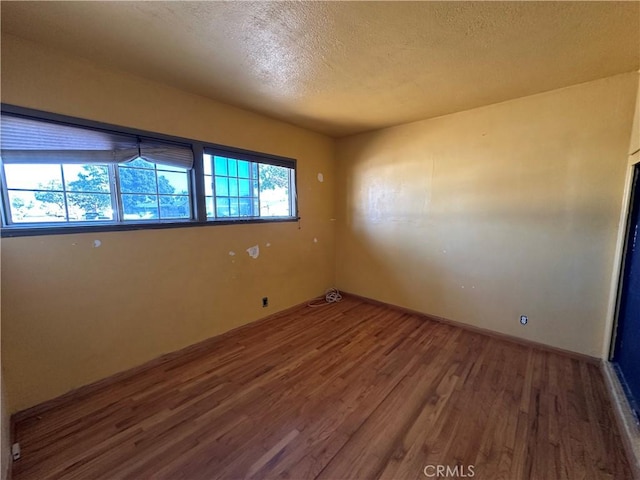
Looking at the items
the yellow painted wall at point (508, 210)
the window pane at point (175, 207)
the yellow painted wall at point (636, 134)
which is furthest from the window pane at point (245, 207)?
the yellow painted wall at point (636, 134)

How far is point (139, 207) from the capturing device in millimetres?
2293

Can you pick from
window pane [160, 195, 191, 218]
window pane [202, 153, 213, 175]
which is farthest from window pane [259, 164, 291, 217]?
window pane [160, 195, 191, 218]

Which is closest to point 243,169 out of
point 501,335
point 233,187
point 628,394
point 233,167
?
point 233,167

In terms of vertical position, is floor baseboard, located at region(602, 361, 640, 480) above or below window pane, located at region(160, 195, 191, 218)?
below

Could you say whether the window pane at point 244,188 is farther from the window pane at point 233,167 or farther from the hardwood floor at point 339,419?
the hardwood floor at point 339,419

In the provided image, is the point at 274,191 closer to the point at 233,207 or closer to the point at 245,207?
the point at 245,207

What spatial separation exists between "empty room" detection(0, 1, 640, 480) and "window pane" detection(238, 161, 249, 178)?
7cm

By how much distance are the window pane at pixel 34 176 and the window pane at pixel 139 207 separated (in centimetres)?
42

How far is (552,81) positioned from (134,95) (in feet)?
11.5

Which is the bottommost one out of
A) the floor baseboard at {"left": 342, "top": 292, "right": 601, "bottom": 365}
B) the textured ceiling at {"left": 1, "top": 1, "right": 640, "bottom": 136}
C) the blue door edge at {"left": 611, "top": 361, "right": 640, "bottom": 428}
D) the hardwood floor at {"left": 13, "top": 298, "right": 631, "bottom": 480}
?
the hardwood floor at {"left": 13, "top": 298, "right": 631, "bottom": 480}

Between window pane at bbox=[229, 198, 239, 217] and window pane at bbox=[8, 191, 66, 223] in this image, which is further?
window pane at bbox=[229, 198, 239, 217]

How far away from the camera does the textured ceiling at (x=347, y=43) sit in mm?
1421

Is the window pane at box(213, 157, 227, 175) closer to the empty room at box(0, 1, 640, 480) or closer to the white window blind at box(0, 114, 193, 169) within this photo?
Answer: the empty room at box(0, 1, 640, 480)

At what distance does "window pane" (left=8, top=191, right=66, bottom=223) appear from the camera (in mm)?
1766
